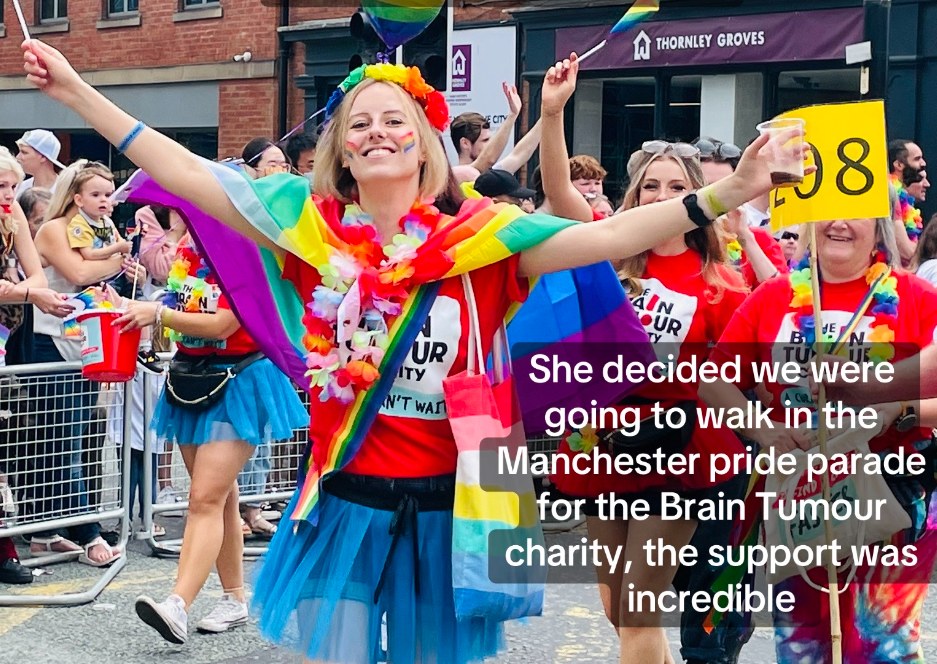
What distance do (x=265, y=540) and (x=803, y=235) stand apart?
172 inches

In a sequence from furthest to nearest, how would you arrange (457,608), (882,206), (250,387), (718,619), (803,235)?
(250,387)
(718,619)
(803,235)
(882,206)
(457,608)

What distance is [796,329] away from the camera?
14.4 ft

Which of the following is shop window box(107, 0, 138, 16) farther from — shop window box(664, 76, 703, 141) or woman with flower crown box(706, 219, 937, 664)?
woman with flower crown box(706, 219, 937, 664)

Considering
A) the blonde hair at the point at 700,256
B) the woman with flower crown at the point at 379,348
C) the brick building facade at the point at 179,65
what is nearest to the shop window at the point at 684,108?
the brick building facade at the point at 179,65

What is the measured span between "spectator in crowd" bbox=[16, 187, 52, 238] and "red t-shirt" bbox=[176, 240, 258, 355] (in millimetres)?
3073

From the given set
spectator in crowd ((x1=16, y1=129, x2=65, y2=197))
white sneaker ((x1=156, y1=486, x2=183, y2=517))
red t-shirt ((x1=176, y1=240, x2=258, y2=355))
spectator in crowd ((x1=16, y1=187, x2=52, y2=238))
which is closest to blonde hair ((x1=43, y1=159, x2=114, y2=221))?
spectator in crowd ((x1=16, y1=187, x2=52, y2=238))

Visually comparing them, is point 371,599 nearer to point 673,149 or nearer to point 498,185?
point 673,149

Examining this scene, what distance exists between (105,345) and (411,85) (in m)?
2.52

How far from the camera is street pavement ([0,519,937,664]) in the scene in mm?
5766

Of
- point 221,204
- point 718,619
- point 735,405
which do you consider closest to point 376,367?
point 221,204

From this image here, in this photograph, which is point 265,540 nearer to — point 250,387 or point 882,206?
point 250,387

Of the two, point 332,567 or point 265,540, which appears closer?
point 332,567

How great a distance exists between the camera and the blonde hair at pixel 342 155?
3.83 metres

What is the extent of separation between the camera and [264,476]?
25.6ft
